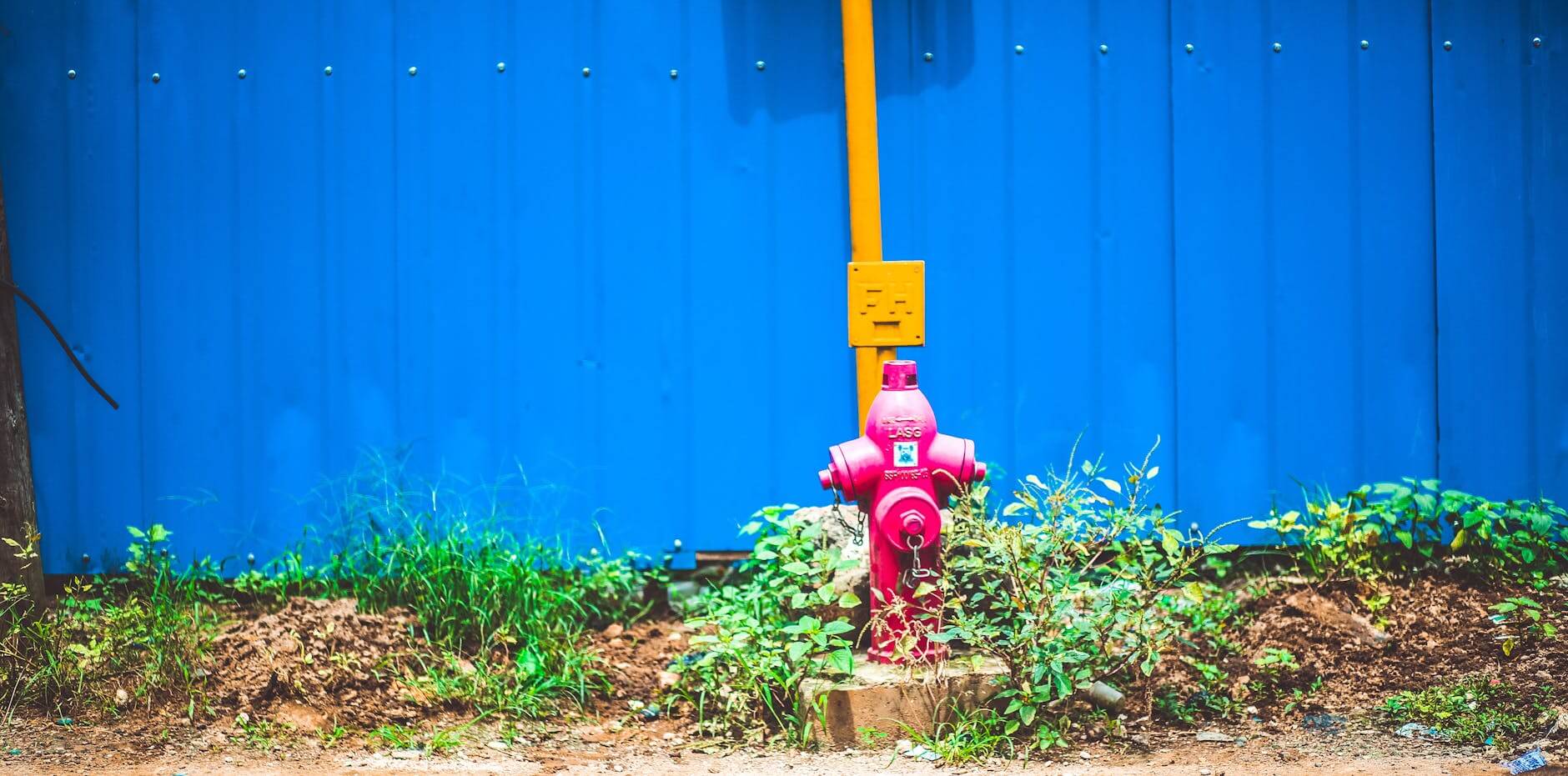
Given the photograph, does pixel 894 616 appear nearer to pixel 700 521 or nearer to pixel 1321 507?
pixel 700 521

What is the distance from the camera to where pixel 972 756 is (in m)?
3.61

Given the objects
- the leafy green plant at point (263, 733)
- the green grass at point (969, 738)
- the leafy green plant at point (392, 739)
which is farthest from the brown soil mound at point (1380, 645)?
the leafy green plant at point (263, 733)

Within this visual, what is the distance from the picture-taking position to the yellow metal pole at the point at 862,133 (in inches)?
176

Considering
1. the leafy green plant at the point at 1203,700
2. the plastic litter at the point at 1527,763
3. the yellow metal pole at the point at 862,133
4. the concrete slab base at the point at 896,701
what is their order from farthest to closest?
the yellow metal pole at the point at 862,133 → the leafy green plant at the point at 1203,700 → the concrete slab base at the point at 896,701 → the plastic litter at the point at 1527,763

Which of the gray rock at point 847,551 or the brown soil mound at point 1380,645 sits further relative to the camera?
the gray rock at point 847,551

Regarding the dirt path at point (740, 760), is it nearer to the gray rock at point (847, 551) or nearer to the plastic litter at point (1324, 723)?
the plastic litter at point (1324, 723)

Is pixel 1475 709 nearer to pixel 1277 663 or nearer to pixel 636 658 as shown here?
pixel 1277 663

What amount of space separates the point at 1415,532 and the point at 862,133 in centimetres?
262

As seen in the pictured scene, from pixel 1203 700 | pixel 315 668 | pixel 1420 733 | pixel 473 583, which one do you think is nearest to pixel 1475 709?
pixel 1420 733

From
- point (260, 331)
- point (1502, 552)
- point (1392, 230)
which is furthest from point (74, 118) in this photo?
point (1502, 552)

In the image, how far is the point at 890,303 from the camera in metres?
4.23

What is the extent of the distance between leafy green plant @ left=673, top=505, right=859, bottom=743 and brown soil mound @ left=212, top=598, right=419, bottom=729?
38.4 inches

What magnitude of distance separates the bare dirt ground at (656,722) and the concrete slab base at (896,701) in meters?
0.10

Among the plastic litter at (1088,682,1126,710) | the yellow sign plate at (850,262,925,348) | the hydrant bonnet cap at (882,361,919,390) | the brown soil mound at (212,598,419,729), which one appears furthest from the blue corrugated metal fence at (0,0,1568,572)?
the plastic litter at (1088,682,1126,710)
